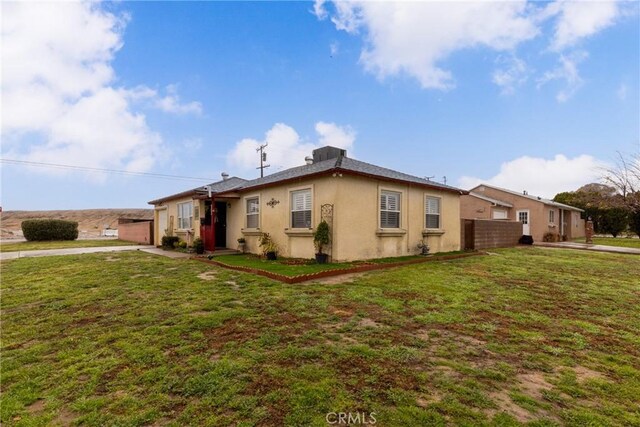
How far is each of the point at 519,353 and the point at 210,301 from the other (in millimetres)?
4838

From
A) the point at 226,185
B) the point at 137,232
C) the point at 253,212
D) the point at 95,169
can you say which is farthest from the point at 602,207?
the point at 95,169

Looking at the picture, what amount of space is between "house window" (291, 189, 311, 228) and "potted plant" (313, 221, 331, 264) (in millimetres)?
903

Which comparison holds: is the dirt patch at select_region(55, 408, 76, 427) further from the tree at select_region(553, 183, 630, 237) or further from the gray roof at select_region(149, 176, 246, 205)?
the tree at select_region(553, 183, 630, 237)

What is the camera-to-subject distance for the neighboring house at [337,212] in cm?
992

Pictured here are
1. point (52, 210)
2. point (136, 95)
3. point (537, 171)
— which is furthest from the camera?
point (52, 210)

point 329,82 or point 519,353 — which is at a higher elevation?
point 329,82

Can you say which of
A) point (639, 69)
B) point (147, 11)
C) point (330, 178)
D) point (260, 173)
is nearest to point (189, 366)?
point (330, 178)

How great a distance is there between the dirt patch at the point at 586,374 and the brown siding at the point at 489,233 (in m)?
12.6

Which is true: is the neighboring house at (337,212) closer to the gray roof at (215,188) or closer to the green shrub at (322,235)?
the gray roof at (215,188)

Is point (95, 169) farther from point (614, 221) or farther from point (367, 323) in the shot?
point (614, 221)

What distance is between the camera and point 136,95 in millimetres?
15219

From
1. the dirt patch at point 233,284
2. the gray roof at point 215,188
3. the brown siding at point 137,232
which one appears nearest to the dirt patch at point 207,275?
the dirt patch at point 233,284

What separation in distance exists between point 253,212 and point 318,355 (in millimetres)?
10342

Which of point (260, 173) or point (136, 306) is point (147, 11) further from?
point (260, 173)
